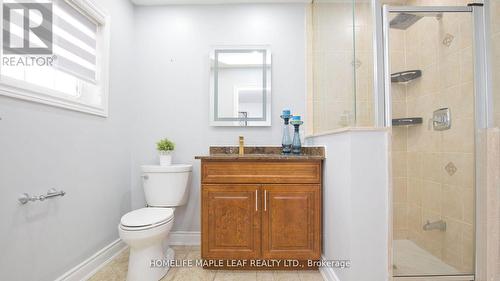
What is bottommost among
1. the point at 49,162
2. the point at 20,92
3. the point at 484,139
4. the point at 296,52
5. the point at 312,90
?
the point at 49,162

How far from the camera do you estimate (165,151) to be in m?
2.08

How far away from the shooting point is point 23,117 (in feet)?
4.00

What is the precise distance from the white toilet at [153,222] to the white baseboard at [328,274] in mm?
1137

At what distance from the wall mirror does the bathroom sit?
0.07 feet

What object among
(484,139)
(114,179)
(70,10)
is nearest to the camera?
(484,139)

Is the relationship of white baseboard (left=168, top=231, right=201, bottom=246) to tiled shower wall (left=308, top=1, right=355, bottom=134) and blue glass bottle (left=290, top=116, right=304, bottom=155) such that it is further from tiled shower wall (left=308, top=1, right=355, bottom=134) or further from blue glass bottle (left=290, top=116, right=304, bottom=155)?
tiled shower wall (left=308, top=1, right=355, bottom=134)

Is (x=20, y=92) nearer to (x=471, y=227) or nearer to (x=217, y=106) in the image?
(x=217, y=106)

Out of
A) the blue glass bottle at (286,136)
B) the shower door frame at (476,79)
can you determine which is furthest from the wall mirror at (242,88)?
the shower door frame at (476,79)

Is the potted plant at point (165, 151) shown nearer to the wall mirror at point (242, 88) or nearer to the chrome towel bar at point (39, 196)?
the wall mirror at point (242, 88)

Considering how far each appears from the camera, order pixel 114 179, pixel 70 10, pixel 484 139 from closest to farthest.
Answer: pixel 484 139
pixel 70 10
pixel 114 179

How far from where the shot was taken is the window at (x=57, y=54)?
1223 mm

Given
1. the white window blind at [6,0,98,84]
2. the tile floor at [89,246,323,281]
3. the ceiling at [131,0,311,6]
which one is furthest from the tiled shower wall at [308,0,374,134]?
the white window blind at [6,0,98,84]

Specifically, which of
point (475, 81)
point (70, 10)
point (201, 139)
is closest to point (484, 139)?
point (475, 81)

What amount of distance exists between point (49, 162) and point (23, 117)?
0.29 metres
